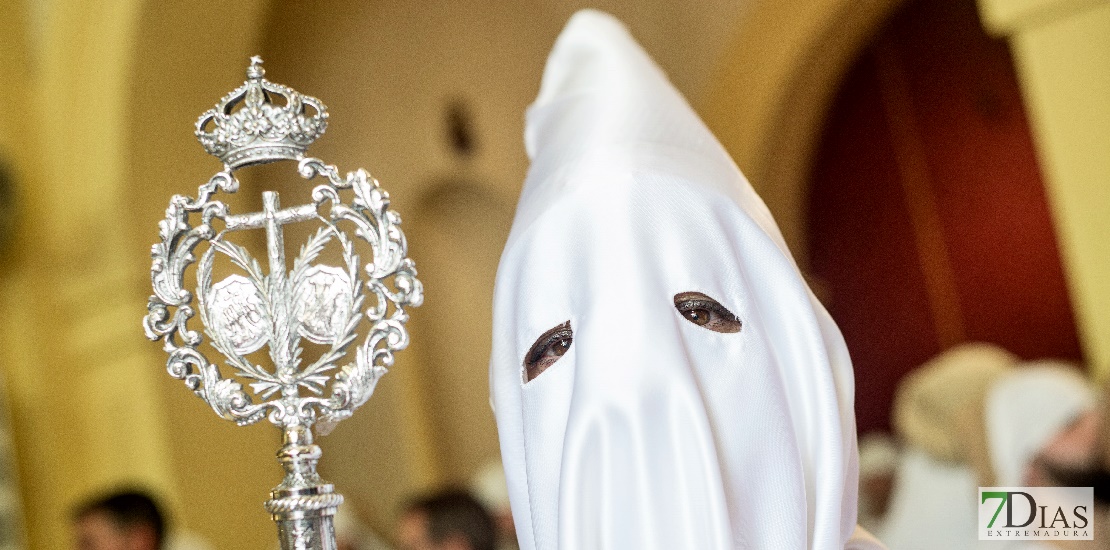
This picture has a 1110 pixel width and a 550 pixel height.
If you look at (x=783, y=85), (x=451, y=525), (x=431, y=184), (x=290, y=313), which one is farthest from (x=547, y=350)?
(x=431, y=184)

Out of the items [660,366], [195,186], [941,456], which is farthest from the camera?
[195,186]

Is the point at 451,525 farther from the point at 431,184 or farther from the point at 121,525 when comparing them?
the point at 431,184

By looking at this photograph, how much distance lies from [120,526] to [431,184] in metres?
2.91

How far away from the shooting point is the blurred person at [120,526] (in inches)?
159

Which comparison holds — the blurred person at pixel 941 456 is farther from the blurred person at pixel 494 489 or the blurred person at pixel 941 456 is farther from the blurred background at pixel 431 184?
the blurred person at pixel 494 489

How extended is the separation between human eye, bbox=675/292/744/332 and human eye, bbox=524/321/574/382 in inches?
7.1

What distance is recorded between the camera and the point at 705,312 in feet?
6.31

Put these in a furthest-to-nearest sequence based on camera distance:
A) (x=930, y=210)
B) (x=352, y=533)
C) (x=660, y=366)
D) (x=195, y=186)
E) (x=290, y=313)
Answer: (x=930, y=210), (x=352, y=533), (x=195, y=186), (x=660, y=366), (x=290, y=313)

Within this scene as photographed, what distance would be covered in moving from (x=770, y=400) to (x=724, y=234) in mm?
279

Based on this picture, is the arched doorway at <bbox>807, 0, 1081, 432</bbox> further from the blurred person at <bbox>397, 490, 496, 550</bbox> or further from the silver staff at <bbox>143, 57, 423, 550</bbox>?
the silver staff at <bbox>143, 57, 423, 550</bbox>

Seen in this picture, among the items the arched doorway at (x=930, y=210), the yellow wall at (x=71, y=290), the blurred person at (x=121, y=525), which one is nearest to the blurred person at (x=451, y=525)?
the blurred person at (x=121, y=525)

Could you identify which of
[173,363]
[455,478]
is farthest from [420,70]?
[173,363]

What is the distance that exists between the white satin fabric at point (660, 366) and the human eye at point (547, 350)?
15 mm

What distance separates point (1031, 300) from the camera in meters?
5.55
